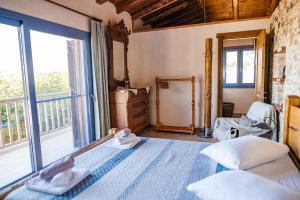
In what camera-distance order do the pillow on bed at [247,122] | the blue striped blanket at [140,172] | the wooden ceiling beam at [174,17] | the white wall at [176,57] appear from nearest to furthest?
the blue striped blanket at [140,172]
the pillow on bed at [247,122]
the white wall at [176,57]
the wooden ceiling beam at [174,17]

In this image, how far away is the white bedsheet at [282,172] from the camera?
120cm

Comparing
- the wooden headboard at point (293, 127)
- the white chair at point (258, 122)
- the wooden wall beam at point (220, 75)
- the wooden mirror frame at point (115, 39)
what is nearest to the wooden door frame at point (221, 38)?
the wooden wall beam at point (220, 75)

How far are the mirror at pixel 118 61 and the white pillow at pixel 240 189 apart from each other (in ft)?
10.1

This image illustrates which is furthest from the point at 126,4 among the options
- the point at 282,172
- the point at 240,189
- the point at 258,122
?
the point at 240,189

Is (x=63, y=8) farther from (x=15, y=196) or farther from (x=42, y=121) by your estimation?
(x=15, y=196)

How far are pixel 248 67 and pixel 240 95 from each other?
0.82 m

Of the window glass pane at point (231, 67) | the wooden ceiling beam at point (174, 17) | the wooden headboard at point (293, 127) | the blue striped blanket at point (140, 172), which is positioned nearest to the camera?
the blue striped blanket at point (140, 172)

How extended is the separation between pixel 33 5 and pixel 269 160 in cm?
282

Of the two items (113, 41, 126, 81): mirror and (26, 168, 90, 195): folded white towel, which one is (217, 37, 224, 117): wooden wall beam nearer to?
(113, 41, 126, 81): mirror

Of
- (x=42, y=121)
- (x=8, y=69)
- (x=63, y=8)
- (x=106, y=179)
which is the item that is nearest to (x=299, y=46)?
(x=106, y=179)

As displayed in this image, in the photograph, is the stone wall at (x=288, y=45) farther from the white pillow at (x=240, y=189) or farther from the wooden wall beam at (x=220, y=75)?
the white pillow at (x=240, y=189)

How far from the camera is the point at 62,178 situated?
122 cm

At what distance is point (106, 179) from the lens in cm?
132

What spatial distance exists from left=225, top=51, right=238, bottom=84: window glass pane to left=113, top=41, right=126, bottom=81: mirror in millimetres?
3346
